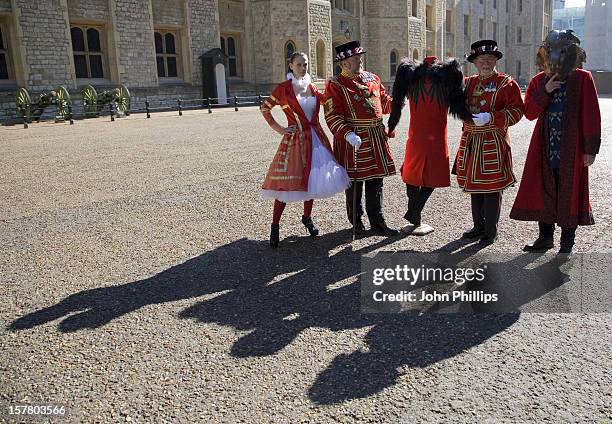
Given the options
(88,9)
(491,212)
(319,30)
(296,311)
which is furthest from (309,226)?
(319,30)

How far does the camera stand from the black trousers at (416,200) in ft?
14.7

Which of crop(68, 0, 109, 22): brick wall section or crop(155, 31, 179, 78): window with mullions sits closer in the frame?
crop(68, 0, 109, 22): brick wall section

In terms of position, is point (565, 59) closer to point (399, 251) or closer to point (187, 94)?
point (399, 251)

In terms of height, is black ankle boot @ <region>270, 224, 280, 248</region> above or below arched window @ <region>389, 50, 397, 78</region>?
below

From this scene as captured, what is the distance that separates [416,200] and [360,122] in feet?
2.62

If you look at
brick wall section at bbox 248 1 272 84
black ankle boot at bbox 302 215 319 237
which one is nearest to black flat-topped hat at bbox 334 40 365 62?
black ankle boot at bbox 302 215 319 237

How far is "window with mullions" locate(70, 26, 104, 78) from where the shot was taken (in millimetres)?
19095

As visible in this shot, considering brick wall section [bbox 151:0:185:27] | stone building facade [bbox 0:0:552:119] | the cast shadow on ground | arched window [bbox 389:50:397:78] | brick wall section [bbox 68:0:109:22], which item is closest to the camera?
the cast shadow on ground

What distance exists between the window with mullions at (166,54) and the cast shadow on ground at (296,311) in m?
19.2

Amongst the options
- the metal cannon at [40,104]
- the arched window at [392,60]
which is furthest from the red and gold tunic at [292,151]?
the arched window at [392,60]

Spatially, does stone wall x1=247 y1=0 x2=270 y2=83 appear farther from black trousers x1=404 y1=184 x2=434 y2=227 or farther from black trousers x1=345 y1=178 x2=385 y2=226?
black trousers x1=404 y1=184 x2=434 y2=227

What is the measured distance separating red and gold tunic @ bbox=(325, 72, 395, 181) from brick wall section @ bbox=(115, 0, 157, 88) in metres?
17.3

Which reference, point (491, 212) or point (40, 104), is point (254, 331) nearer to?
point (491, 212)

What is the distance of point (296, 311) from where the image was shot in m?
3.12
